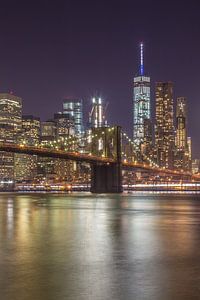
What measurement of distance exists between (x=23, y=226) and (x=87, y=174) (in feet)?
542

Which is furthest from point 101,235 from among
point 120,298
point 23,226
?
point 120,298

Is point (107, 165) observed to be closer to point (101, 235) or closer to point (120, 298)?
point (101, 235)

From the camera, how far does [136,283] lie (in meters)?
12.4

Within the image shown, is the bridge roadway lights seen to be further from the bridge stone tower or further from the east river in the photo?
the east river

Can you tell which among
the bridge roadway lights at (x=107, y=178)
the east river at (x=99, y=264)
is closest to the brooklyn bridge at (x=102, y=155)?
the bridge roadway lights at (x=107, y=178)

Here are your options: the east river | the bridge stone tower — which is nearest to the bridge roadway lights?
the bridge stone tower

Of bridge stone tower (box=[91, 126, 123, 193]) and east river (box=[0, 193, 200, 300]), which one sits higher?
bridge stone tower (box=[91, 126, 123, 193])

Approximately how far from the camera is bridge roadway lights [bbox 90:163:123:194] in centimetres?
10175

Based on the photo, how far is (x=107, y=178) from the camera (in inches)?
4035

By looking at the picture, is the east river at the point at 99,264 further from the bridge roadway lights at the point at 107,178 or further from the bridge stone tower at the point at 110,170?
the bridge stone tower at the point at 110,170

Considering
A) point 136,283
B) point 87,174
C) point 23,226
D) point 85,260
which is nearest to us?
point 136,283

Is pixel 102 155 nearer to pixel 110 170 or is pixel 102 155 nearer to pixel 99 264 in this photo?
pixel 110 170

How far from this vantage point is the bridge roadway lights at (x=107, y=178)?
102 metres

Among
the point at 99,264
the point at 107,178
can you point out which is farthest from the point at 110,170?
the point at 99,264
